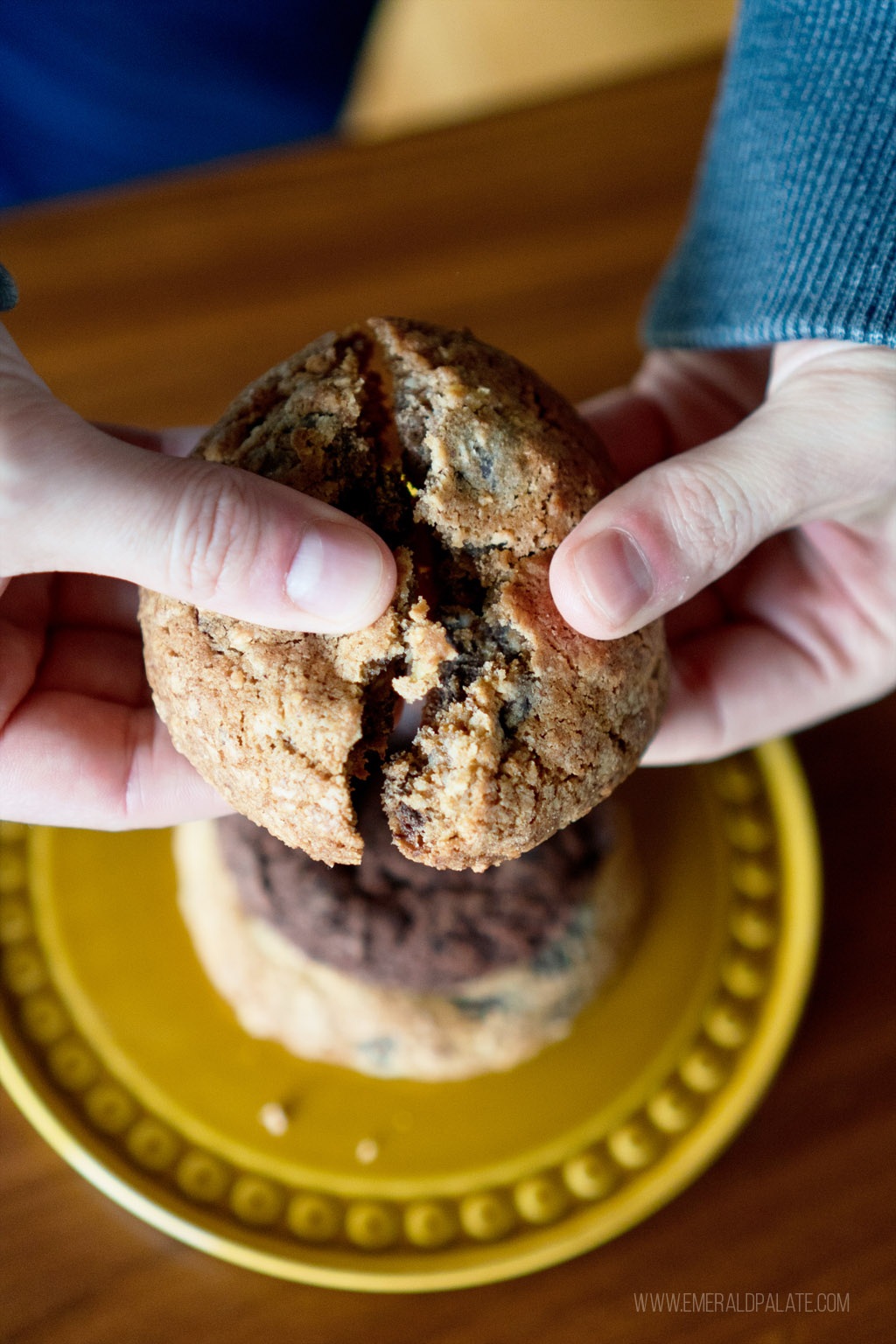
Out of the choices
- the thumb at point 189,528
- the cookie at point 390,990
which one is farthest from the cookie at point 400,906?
the thumb at point 189,528

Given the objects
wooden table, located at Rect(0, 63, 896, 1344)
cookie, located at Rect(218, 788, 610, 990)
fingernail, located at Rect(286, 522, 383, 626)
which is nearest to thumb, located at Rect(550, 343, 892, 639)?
fingernail, located at Rect(286, 522, 383, 626)

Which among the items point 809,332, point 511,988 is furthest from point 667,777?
point 809,332

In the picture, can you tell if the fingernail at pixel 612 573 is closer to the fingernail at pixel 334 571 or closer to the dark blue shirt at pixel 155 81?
the fingernail at pixel 334 571

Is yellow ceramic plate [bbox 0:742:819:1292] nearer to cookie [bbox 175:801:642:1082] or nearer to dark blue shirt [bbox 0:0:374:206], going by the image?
cookie [bbox 175:801:642:1082]

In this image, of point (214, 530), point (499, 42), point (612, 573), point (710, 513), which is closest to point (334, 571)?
point (214, 530)

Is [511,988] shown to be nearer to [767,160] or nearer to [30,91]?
[767,160]

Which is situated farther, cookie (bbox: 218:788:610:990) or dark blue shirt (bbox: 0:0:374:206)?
dark blue shirt (bbox: 0:0:374:206)

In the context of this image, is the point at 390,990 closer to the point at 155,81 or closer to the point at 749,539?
the point at 749,539
